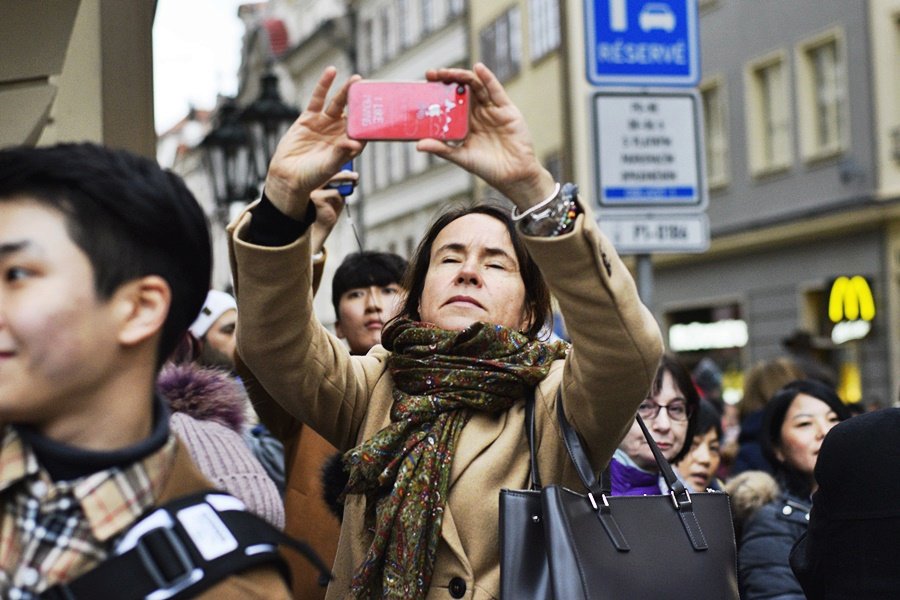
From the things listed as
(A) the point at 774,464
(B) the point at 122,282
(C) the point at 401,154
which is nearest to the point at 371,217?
(C) the point at 401,154

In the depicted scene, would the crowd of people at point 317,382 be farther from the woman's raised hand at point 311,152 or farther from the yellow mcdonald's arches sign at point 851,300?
the yellow mcdonald's arches sign at point 851,300

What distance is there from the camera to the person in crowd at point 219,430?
3.22m

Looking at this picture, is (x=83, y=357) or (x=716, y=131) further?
(x=716, y=131)

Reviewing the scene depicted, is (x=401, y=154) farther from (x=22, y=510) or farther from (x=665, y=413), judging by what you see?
(x=22, y=510)

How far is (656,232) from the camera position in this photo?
7.58m

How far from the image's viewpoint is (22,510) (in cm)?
208

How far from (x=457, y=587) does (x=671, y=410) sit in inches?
73.5

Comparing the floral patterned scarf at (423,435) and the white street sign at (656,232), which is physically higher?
the white street sign at (656,232)

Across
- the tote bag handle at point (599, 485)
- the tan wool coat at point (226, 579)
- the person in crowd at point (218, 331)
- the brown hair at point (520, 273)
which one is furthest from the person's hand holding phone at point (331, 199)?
the person in crowd at point (218, 331)

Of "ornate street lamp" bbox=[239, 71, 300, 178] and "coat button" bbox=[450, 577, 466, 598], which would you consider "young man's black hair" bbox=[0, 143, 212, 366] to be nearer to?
→ "coat button" bbox=[450, 577, 466, 598]

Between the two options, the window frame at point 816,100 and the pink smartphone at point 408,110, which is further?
the window frame at point 816,100

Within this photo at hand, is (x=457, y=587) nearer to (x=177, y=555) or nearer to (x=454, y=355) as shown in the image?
(x=454, y=355)

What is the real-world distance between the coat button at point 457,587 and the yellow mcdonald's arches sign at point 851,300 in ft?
45.5

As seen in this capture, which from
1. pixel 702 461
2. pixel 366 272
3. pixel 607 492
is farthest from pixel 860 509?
pixel 366 272
